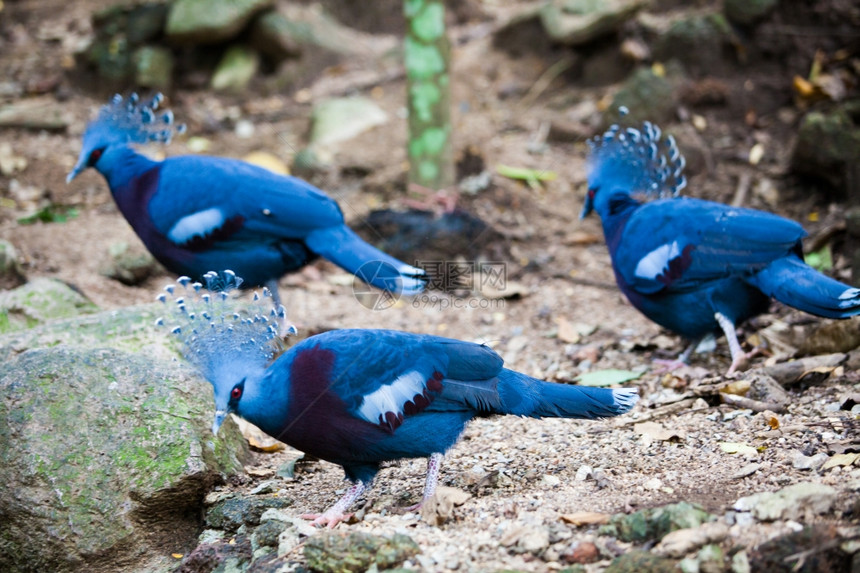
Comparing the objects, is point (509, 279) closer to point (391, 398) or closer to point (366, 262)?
point (366, 262)

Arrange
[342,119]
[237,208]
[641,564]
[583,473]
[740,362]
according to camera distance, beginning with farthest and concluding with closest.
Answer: [342,119]
[237,208]
[740,362]
[583,473]
[641,564]

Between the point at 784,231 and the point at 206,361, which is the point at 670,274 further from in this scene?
the point at 206,361

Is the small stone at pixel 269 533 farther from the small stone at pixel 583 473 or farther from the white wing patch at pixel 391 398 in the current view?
the small stone at pixel 583 473

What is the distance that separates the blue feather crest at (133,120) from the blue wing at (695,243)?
2.80 m

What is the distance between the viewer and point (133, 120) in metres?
5.39

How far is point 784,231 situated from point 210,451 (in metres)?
2.98

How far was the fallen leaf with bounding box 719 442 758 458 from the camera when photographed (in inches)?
138

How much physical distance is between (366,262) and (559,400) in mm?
1647

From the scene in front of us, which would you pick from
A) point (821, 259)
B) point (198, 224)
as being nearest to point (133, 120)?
point (198, 224)

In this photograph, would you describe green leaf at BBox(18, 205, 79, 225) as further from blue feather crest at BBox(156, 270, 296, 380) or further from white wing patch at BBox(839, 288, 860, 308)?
white wing patch at BBox(839, 288, 860, 308)

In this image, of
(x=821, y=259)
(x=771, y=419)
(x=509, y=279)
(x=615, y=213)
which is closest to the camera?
(x=771, y=419)

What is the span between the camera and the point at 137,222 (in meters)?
5.17

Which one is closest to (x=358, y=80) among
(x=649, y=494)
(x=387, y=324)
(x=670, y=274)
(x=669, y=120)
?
(x=669, y=120)

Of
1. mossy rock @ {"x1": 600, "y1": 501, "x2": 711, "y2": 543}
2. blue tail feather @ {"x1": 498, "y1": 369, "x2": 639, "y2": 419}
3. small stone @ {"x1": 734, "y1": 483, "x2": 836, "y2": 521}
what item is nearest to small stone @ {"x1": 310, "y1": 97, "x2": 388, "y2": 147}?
blue tail feather @ {"x1": 498, "y1": 369, "x2": 639, "y2": 419}
